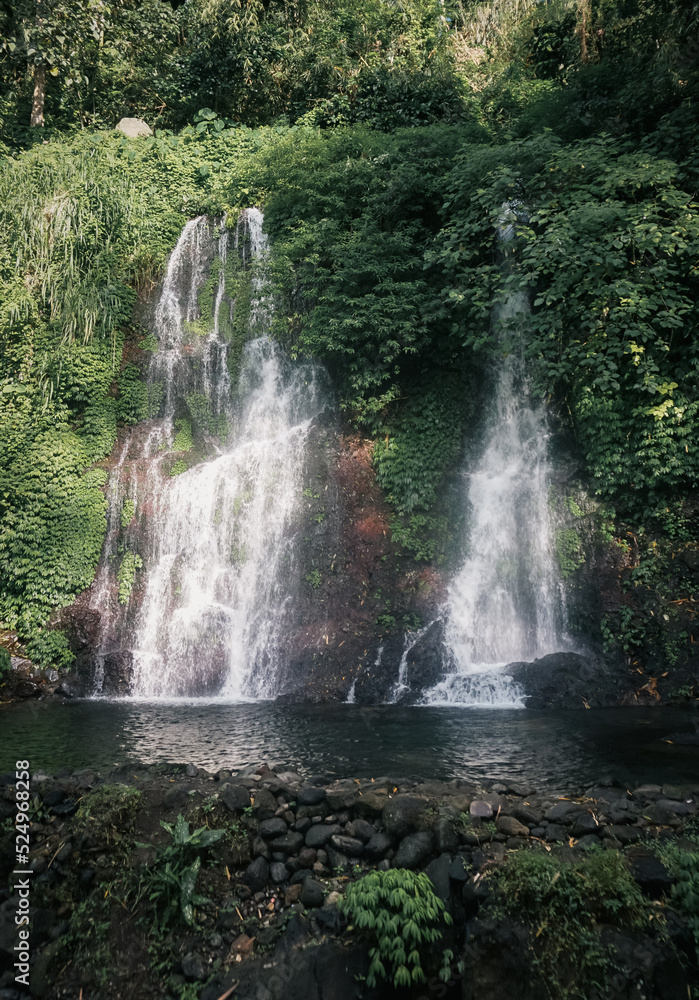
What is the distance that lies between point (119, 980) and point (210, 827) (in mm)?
1044

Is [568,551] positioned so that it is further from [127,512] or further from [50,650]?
[50,650]

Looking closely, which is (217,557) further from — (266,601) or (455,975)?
(455,975)

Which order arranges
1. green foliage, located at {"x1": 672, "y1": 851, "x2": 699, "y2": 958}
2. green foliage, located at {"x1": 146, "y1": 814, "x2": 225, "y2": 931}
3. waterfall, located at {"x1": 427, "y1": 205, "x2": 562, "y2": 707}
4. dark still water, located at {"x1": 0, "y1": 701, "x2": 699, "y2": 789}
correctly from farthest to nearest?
waterfall, located at {"x1": 427, "y1": 205, "x2": 562, "y2": 707} < dark still water, located at {"x1": 0, "y1": 701, "x2": 699, "y2": 789} < green foliage, located at {"x1": 146, "y1": 814, "x2": 225, "y2": 931} < green foliage, located at {"x1": 672, "y1": 851, "x2": 699, "y2": 958}

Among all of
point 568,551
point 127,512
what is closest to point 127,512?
point 127,512

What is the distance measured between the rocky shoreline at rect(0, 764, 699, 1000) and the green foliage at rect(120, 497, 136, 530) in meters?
7.00

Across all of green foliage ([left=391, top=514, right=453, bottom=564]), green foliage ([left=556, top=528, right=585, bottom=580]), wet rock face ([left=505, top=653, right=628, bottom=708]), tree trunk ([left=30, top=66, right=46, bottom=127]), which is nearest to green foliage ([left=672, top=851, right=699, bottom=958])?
wet rock face ([left=505, top=653, right=628, bottom=708])

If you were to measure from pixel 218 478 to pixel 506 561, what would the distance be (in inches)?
212


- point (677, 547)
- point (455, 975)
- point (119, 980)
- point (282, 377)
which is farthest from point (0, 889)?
point (282, 377)

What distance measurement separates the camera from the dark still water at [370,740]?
6324 millimetres

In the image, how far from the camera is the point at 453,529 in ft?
38.0

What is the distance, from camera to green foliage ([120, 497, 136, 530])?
12.0 meters

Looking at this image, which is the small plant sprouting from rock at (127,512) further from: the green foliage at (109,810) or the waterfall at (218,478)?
the green foliage at (109,810)

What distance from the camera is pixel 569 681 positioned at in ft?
30.2

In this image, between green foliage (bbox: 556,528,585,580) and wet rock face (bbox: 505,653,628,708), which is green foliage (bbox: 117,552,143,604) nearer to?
wet rock face (bbox: 505,653,628,708)
